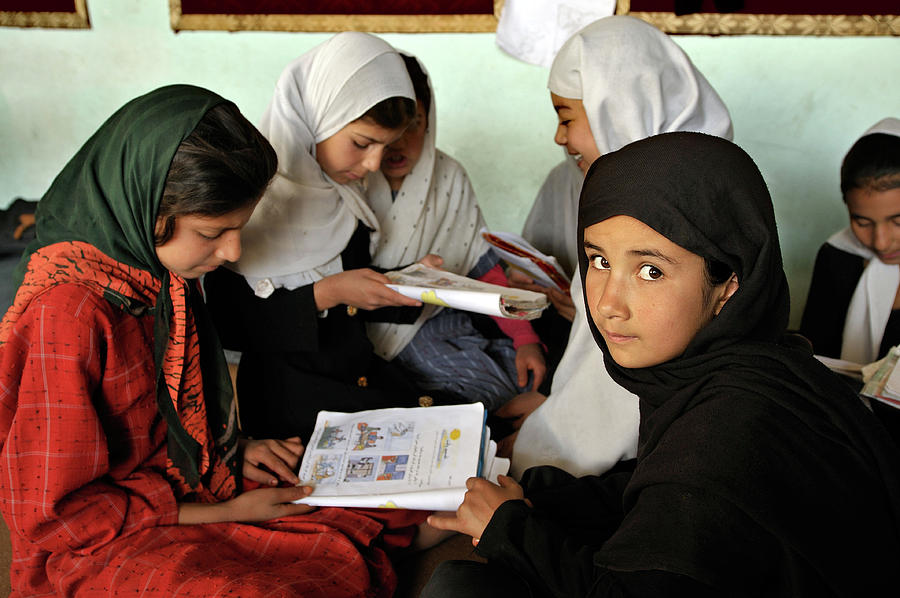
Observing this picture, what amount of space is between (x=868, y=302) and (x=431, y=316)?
1360mm

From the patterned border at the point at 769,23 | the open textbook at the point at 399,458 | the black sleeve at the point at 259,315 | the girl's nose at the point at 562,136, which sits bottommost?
the open textbook at the point at 399,458

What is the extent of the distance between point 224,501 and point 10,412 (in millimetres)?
440

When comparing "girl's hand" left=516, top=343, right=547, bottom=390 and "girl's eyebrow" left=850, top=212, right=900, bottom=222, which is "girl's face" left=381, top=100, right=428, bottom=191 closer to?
"girl's hand" left=516, top=343, right=547, bottom=390

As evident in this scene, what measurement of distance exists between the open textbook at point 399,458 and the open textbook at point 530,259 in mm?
465

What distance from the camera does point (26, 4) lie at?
2.75m

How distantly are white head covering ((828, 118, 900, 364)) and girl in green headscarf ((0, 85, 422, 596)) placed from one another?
1675 mm

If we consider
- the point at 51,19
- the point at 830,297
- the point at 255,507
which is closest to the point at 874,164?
the point at 830,297

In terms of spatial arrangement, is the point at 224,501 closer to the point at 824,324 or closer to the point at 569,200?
the point at 569,200

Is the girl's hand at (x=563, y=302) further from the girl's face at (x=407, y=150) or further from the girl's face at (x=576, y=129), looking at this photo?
the girl's face at (x=407, y=150)

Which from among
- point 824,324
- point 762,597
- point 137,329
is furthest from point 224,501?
point 824,324

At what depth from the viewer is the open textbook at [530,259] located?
1751mm

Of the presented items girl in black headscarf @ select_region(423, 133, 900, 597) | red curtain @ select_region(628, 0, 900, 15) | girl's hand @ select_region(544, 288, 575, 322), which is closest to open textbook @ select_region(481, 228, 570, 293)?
girl's hand @ select_region(544, 288, 575, 322)

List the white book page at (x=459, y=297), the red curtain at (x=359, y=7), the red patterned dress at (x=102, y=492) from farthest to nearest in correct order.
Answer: the red curtain at (x=359, y=7)
the white book page at (x=459, y=297)
the red patterned dress at (x=102, y=492)

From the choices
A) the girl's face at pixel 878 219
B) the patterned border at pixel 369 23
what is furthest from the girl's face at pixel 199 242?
the girl's face at pixel 878 219
